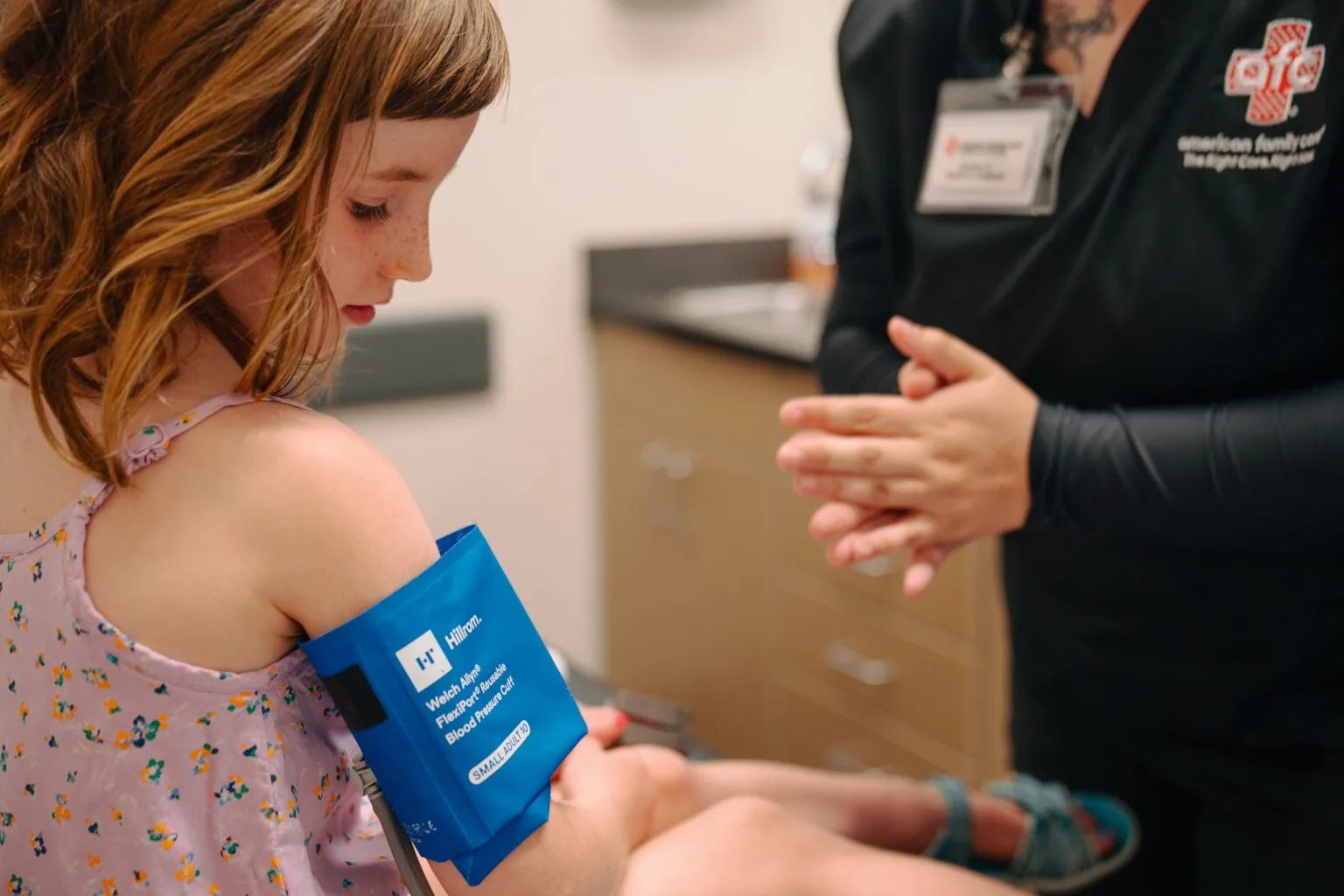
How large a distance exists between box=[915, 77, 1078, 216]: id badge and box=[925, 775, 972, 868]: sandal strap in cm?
58

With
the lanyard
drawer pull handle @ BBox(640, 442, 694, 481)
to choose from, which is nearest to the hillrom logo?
the lanyard

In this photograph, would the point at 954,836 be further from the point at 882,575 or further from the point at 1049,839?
the point at 882,575

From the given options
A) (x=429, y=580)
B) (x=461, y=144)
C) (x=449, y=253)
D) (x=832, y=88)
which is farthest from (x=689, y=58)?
(x=429, y=580)

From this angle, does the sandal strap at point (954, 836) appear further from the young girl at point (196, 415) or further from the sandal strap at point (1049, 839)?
the young girl at point (196, 415)

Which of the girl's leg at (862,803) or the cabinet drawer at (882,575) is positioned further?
the cabinet drawer at (882,575)

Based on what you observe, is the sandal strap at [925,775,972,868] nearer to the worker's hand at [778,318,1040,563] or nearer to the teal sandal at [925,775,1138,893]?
the teal sandal at [925,775,1138,893]

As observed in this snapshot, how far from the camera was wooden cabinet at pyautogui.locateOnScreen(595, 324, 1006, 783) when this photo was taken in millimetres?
1862

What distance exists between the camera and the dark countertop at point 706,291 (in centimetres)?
225

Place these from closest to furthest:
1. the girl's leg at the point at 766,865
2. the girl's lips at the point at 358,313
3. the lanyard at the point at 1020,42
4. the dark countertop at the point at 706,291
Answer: the girl's lips at the point at 358,313, the girl's leg at the point at 766,865, the lanyard at the point at 1020,42, the dark countertop at the point at 706,291

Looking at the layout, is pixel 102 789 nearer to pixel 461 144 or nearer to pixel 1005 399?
pixel 461 144

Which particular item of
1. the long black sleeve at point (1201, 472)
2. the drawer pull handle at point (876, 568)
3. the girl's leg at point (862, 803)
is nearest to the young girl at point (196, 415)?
the girl's leg at point (862, 803)

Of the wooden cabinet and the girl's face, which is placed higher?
the girl's face

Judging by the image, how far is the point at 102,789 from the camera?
0.71m

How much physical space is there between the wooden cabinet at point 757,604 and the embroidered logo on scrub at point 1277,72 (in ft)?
2.76
